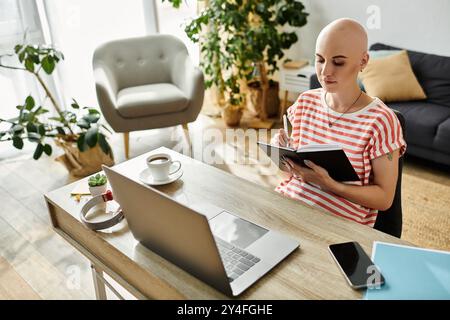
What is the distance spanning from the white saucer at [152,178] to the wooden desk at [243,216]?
0.06ft

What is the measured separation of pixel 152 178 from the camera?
1.41 metres

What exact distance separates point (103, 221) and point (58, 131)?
174cm

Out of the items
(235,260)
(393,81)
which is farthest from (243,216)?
(393,81)

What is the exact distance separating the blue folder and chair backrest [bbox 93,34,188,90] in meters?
2.55

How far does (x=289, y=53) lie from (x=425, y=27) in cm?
117

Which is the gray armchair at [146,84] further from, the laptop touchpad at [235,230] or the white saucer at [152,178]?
the laptop touchpad at [235,230]

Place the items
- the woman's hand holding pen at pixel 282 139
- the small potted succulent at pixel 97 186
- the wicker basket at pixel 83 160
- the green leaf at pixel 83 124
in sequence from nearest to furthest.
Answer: the small potted succulent at pixel 97 186, the woman's hand holding pen at pixel 282 139, the green leaf at pixel 83 124, the wicker basket at pixel 83 160

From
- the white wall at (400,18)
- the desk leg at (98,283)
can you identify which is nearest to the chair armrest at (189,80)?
the white wall at (400,18)

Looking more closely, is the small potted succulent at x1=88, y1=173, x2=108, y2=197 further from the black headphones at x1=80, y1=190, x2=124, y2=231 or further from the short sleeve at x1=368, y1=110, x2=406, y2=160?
the short sleeve at x1=368, y1=110, x2=406, y2=160

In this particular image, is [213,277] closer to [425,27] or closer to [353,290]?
[353,290]

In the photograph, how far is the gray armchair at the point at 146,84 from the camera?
286 centimetres

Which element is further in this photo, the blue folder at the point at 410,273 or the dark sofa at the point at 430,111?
the dark sofa at the point at 430,111

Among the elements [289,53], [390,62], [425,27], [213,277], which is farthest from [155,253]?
[289,53]

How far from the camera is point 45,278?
195 centimetres
